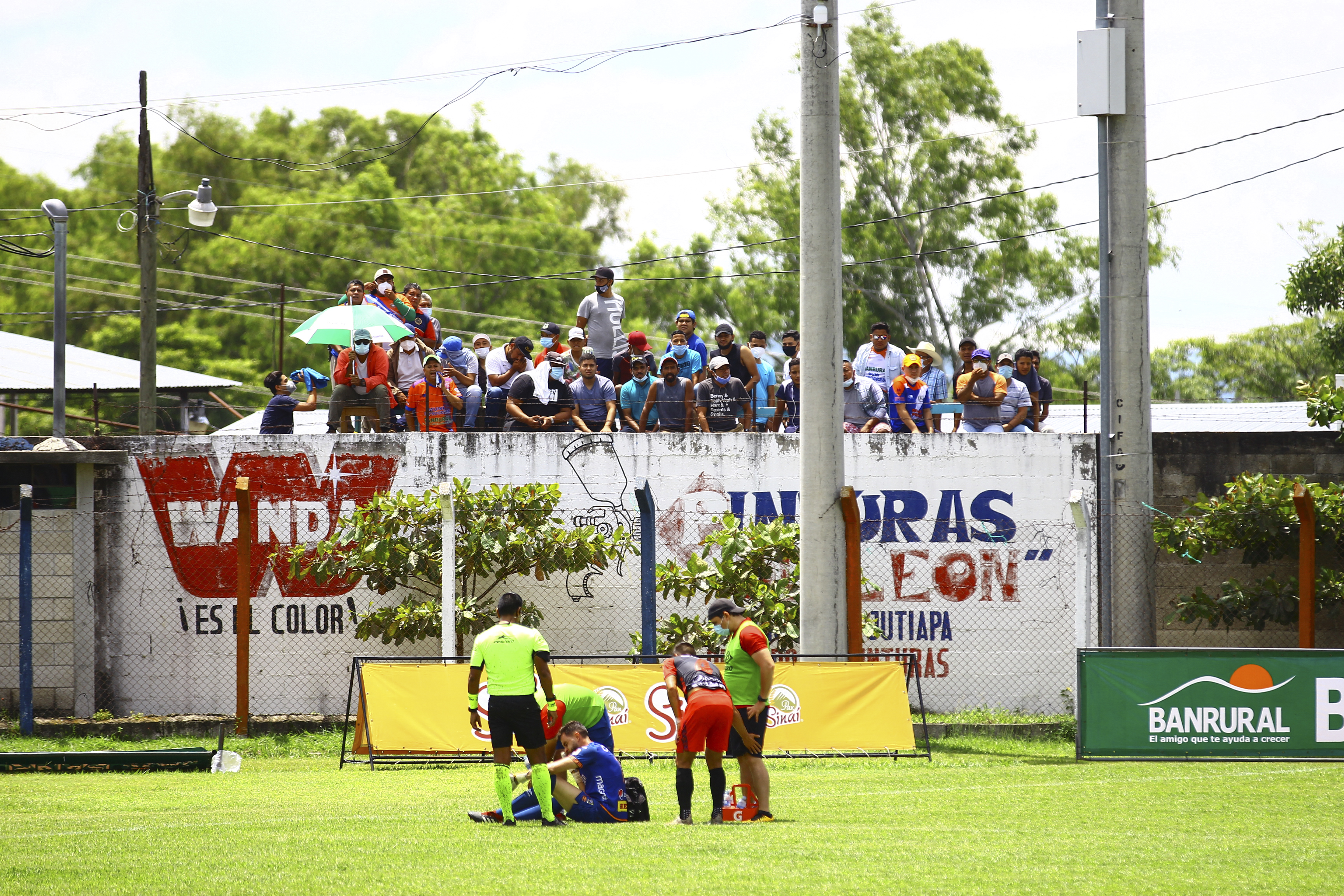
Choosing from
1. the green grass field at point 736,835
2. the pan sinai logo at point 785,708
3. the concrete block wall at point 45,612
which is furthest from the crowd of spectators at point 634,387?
the green grass field at point 736,835

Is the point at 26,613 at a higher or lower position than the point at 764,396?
lower

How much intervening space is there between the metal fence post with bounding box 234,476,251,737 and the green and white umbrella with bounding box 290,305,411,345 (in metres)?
2.39

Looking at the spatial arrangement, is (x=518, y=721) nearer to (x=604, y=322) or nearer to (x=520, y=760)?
(x=520, y=760)

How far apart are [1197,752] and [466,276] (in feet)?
124

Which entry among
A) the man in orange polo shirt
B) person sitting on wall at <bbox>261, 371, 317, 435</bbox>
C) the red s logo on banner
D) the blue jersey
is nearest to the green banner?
the blue jersey

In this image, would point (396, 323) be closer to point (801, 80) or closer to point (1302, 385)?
point (801, 80)

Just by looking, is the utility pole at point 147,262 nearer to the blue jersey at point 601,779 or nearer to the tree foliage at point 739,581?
the tree foliage at point 739,581

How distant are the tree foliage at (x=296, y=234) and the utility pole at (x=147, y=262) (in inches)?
893

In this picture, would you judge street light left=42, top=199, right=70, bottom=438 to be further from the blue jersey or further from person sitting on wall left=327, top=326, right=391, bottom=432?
the blue jersey

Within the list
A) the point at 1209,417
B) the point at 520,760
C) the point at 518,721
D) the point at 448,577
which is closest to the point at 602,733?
the point at 518,721

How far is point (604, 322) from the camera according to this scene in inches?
727

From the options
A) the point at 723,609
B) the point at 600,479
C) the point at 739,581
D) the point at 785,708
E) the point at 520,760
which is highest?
the point at 600,479

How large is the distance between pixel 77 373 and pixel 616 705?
1654 cm

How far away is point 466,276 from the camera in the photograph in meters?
48.3
